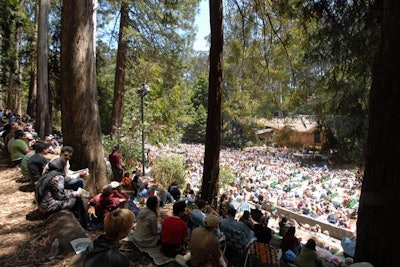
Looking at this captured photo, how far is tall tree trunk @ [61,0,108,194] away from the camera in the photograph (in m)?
5.27

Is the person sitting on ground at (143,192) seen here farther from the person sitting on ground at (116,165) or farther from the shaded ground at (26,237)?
the shaded ground at (26,237)

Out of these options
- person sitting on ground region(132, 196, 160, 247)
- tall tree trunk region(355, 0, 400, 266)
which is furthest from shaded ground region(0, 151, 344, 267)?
tall tree trunk region(355, 0, 400, 266)

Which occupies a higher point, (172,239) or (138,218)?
(138,218)

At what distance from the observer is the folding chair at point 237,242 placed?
4551mm

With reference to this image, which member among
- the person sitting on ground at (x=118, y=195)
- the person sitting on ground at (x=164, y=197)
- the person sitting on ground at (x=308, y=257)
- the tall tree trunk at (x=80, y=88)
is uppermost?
the tall tree trunk at (x=80, y=88)

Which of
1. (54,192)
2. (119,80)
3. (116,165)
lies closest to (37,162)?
(54,192)

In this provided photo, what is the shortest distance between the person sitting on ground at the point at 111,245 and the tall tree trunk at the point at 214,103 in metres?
4.78

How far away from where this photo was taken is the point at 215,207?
23.1 feet

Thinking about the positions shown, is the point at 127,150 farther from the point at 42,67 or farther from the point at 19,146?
the point at 19,146

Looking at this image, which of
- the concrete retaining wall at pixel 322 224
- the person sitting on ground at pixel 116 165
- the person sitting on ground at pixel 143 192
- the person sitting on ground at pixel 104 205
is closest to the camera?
the person sitting on ground at pixel 104 205

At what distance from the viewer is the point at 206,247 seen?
351 centimetres

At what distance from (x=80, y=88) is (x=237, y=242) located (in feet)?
12.0

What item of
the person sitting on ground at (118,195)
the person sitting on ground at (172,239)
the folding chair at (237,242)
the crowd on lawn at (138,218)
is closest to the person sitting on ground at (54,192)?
the crowd on lawn at (138,218)

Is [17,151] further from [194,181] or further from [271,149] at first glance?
[271,149]
